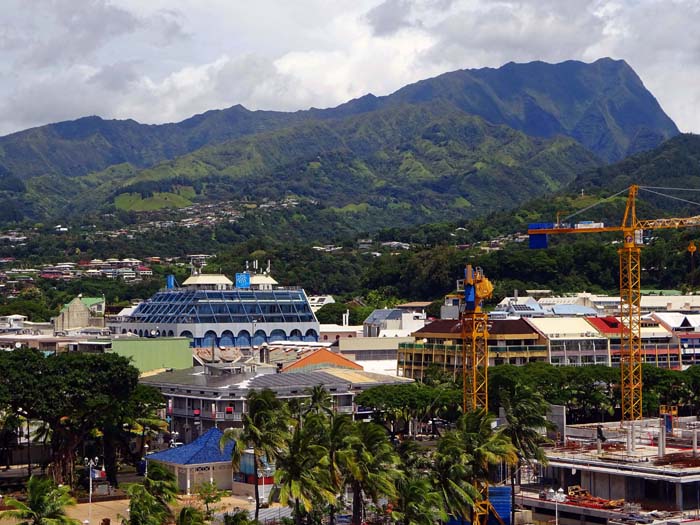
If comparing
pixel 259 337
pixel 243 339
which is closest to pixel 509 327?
pixel 259 337

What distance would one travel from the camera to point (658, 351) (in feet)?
481

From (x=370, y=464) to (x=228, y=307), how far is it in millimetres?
91895

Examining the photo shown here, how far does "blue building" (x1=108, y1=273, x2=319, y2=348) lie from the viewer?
15300 centimetres

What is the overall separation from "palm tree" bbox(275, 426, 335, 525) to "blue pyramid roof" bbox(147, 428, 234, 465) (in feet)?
74.0

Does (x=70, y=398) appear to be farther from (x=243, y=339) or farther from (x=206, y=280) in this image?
(x=206, y=280)

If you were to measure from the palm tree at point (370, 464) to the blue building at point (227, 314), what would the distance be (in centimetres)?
8598

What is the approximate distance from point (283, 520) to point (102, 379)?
23.9 meters

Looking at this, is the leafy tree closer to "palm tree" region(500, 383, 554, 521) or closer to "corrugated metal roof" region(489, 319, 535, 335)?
"palm tree" region(500, 383, 554, 521)

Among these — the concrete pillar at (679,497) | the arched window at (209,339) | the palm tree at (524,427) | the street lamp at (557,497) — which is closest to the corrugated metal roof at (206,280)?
the arched window at (209,339)

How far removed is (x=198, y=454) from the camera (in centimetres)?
8838

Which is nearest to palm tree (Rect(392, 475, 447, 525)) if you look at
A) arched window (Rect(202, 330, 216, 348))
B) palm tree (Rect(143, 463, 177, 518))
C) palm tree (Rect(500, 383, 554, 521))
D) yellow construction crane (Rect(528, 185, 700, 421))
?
palm tree (Rect(500, 383, 554, 521))

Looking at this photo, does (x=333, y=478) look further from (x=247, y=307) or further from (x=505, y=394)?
(x=247, y=307)

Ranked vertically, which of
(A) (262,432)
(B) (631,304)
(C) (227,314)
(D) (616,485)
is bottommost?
(D) (616,485)

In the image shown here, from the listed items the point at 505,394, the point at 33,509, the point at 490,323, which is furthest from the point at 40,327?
the point at 33,509
